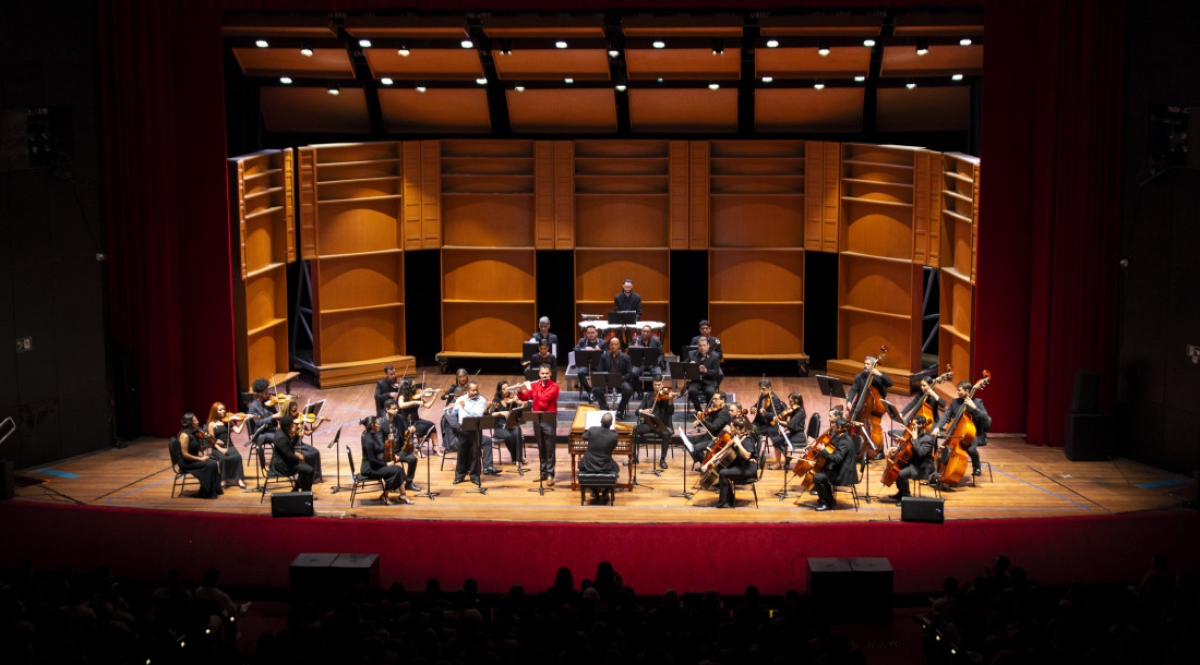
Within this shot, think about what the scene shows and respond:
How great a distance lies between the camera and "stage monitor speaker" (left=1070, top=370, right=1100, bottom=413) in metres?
14.0

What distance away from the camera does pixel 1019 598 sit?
8.96m

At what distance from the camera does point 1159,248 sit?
13.7 metres

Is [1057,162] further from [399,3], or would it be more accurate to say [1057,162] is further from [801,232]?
[399,3]

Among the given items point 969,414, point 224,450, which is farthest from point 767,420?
point 224,450

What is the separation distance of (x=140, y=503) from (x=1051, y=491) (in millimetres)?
8746

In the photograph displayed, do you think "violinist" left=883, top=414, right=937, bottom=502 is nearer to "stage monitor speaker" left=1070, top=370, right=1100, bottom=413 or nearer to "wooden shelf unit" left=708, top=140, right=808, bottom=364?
"stage monitor speaker" left=1070, top=370, right=1100, bottom=413

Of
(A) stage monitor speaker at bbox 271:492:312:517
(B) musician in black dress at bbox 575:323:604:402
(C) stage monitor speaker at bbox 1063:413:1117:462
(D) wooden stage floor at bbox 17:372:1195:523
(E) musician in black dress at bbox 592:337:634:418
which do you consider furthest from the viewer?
(B) musician in black dress at bbox 575:323:604:402

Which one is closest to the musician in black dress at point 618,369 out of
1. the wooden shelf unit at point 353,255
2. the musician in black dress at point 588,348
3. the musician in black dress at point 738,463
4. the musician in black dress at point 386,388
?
the musician in black dress at point 588,348

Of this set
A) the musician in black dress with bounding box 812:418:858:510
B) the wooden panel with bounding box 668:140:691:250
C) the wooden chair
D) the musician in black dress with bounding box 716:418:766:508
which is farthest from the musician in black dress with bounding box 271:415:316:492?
the wooden panel with bounding box 668:140:691:250

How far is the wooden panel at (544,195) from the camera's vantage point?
59.5 ft

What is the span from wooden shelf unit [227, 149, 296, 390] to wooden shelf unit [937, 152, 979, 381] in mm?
8246

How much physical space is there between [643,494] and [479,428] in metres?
1.73

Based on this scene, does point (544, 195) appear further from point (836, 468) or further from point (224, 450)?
point (836, 468)

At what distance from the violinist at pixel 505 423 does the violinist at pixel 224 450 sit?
8.44 feet
